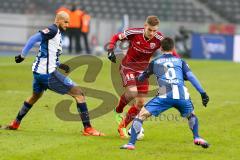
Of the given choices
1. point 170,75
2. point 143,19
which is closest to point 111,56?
point 170,75

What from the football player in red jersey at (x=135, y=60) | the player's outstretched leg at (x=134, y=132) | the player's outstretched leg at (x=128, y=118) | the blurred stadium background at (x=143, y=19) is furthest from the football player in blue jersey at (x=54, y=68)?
the blurred stadium background at (x=143, y=19)

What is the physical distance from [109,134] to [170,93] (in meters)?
2.27

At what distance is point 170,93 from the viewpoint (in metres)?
10.9

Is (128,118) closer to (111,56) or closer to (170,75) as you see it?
(111,56)

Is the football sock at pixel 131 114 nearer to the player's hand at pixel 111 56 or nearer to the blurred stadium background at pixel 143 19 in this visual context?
the player's hand at pixel 111 56

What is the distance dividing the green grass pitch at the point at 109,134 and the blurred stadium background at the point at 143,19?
1644cm

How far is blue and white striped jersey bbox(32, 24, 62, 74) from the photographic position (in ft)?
40.6

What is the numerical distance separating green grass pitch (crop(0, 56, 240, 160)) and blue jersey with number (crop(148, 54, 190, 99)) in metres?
0.88

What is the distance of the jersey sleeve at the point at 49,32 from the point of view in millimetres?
12273

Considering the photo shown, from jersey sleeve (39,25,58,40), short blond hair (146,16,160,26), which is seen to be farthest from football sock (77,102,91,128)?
short blond hair (146,16,160,26)

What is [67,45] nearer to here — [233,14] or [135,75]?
[233,14]

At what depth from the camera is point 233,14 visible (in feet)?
144

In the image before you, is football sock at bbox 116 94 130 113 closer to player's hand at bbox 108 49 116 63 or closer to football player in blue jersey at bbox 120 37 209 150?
player's hand at bbox 108 49 116 63

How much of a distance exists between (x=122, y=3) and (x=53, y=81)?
32.4m
